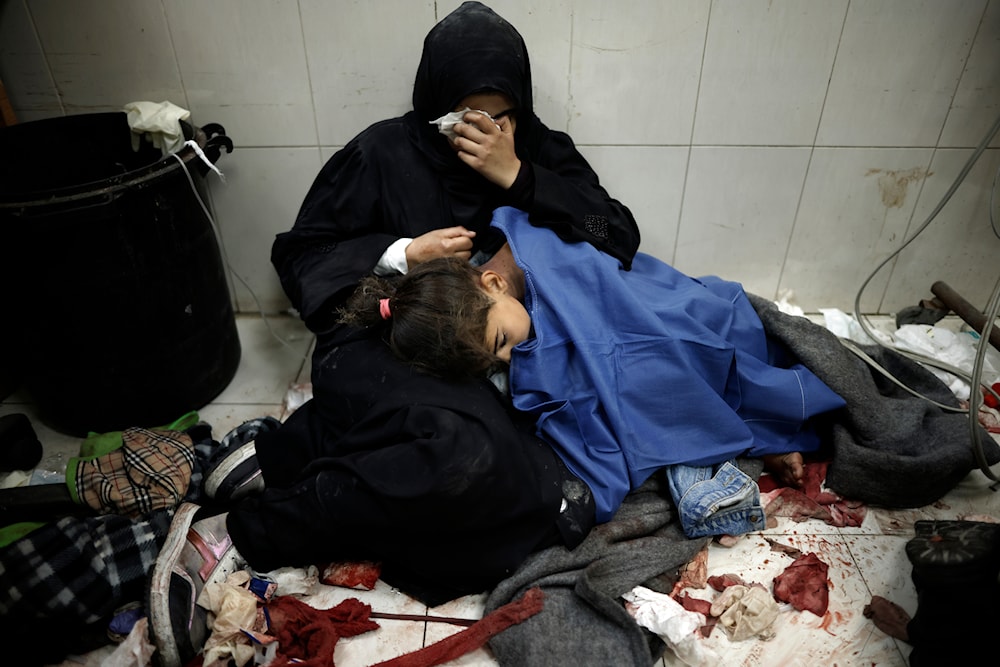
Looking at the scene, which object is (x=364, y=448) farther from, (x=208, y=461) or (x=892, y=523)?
(x=892, y=523)

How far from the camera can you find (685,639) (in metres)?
1.06

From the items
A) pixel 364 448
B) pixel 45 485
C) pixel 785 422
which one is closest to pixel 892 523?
pixel 785 422

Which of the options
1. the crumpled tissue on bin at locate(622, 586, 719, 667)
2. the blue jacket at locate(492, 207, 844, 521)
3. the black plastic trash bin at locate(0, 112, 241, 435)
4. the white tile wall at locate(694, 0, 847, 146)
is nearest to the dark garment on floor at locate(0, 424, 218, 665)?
the black plastic trash bin at locate(0, 112, 241, 435)

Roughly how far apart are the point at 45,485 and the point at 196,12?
1.06 m

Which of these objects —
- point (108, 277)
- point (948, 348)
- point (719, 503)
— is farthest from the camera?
point (948, 348)

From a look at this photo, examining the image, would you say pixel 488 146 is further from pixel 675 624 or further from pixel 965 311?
pixel 965 311

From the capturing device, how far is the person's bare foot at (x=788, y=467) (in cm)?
135

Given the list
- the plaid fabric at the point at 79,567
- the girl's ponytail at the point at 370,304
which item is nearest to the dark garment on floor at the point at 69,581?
the plaid fabric at the point at 79,567

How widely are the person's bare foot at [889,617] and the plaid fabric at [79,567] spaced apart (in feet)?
4.16

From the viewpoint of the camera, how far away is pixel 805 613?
1152 millimetres

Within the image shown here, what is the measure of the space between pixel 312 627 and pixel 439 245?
2.39 ft

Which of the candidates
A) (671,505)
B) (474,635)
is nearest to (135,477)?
(474,635)

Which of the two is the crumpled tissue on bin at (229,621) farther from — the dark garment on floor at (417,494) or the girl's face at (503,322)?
the girl's face at (503,322)

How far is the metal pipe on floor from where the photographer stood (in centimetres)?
144
